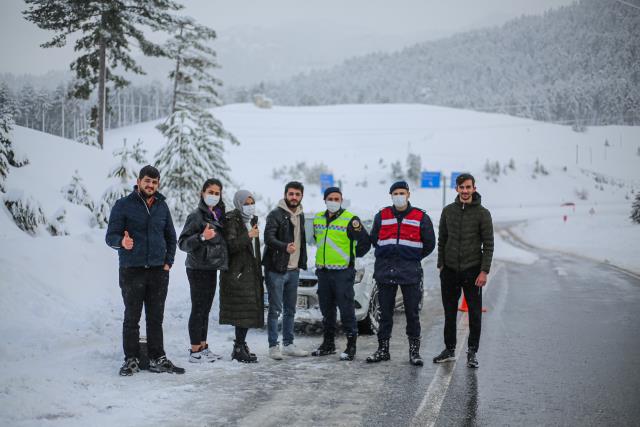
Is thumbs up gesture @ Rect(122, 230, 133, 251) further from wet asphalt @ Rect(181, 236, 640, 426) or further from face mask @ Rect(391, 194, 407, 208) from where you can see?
face mask @ Rect(391, 194, 407, 208)

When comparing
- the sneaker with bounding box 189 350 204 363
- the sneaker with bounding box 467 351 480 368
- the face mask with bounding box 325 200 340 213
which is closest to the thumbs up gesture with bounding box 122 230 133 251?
the sneaker with bounding box 189 350 204 363

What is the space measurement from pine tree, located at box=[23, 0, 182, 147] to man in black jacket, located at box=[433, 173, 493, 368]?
22224mm

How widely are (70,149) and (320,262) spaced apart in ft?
51.1

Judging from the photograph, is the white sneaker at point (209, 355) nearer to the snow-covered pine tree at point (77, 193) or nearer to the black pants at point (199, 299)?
the black pants at point (199, 299)

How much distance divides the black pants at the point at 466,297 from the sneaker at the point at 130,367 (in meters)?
3.71

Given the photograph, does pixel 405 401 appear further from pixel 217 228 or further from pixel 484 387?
pixel 217 228

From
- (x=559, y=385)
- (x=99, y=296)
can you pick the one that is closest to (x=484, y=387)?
(x=559, y=385)

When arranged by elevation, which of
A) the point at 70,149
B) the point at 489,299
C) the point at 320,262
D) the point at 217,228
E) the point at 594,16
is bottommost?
the point at 489,299

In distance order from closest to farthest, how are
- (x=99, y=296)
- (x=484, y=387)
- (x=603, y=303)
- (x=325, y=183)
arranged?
(x=484, y=387)
(x=99, y=296)
(x=603, y=303)
(x=325, y=183)

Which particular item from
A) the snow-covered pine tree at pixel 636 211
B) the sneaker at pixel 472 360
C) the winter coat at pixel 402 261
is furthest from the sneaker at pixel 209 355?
the snow-covered pine tree at pixel 636 211

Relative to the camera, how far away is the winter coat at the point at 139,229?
6059 millimetres

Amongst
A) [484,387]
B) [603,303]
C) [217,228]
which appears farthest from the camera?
[603,303]

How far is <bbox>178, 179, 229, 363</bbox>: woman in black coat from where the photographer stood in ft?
21.7

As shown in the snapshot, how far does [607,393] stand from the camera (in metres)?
5.43
